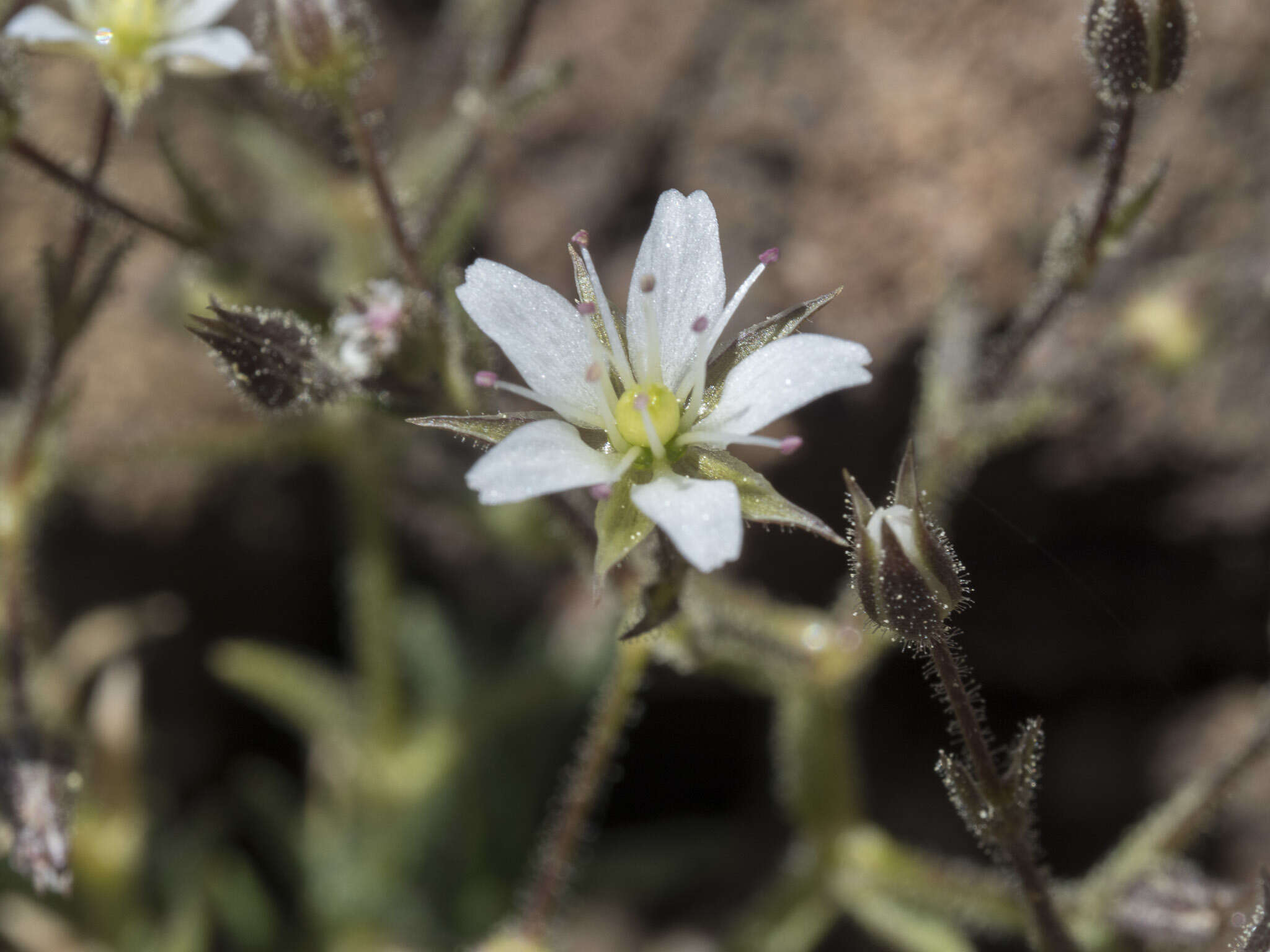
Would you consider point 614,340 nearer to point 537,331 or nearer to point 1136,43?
point 537,331

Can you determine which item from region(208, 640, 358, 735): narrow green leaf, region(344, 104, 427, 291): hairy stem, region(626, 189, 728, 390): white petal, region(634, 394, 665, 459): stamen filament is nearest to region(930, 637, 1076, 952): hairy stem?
region(634, 394, 665, 459): stamen filament

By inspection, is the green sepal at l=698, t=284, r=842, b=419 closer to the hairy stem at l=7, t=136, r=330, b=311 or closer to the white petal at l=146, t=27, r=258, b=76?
the white petal at l=146, t=27, r=258, b=76

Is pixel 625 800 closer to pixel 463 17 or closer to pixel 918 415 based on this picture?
pixel 918 415

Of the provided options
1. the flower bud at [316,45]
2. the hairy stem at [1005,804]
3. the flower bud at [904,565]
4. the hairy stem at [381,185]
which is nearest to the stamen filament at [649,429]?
the flower bud at [904,565]

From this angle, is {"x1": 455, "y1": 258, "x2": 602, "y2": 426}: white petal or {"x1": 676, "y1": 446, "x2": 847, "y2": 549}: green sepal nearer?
{"x1": 676, "y1": 446, "x2": 847, "y2": 549}: green sepal

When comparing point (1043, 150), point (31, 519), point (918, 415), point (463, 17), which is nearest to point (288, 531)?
point (31, 519)

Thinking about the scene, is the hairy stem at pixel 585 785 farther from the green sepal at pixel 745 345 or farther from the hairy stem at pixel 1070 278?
the hairy stem at pixel 1070 278
